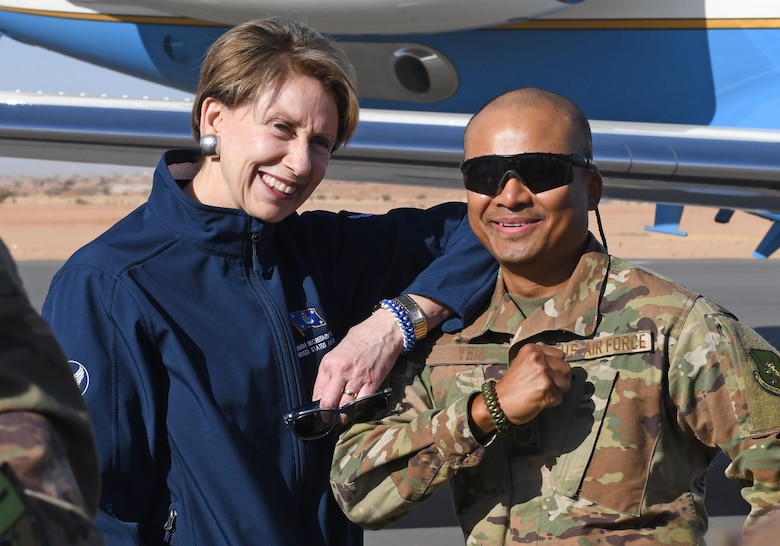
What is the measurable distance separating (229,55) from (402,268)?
695mm

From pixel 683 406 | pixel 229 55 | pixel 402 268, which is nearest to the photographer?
pixel 683 406

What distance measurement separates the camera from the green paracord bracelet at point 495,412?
6.28 feet

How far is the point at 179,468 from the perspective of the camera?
206 cm

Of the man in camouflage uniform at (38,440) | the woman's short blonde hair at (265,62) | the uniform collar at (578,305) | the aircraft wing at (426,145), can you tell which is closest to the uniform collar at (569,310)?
the uniform collar at (578,305)

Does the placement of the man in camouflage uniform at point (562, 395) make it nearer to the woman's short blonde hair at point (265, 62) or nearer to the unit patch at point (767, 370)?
the unit patch at point (767, 370)

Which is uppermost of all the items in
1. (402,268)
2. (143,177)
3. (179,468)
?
(402,268)

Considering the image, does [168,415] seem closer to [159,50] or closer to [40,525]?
[40,525]

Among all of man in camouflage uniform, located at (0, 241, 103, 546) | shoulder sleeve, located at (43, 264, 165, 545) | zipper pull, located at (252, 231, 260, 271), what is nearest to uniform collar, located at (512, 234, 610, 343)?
zipper pull, located at (252, 231, 260, 271)

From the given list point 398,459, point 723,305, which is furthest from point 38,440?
point 723,305

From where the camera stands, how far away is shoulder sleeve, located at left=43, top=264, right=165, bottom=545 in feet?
6.50

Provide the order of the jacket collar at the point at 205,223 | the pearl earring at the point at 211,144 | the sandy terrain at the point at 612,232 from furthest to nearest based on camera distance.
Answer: the sandy terrain at the point at 612,232 < the pearl earring at the point at 211,144 < the jacket collar at the point at 205,223

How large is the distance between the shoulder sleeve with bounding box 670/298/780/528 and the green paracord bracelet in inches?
12.5

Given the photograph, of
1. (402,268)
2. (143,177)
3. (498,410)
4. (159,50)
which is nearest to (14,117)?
(159,50)

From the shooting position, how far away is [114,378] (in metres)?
2.00
